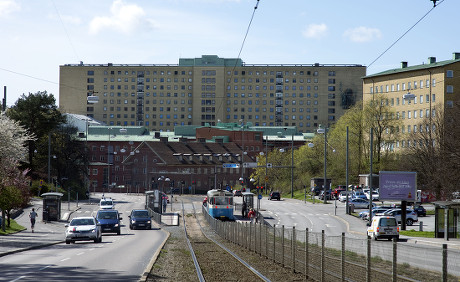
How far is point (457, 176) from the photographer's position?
60.3 meters

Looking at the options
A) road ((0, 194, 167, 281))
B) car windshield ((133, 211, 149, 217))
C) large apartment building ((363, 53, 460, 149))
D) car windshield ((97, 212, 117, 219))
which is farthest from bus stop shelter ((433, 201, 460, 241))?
large apartment building ((363, 53, 460, 149))

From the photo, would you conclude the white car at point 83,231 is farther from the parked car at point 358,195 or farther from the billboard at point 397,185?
the parked car at point 358,195

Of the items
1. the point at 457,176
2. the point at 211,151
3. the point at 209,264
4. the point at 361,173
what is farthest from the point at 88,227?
the point at 211,151

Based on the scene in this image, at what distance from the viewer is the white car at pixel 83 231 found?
36.4 metres

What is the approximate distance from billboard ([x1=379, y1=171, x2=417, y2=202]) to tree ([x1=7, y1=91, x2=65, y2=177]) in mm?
56816

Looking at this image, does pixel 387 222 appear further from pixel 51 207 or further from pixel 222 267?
pixel 51 207

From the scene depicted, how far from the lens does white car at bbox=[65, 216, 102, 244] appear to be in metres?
36.4

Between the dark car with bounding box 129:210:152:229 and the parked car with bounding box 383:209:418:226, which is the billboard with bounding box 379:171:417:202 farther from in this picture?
the dark car with bounding box 129:210:152:229

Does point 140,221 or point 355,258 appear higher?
point 355,258

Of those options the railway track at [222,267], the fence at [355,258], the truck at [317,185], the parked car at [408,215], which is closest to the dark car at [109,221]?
the railway track at [222,267]

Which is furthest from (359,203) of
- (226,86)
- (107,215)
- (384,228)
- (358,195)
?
(226,86)

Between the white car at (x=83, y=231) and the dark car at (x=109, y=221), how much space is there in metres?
11.4

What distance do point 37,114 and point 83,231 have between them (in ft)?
219

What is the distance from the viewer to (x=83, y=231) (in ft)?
120
